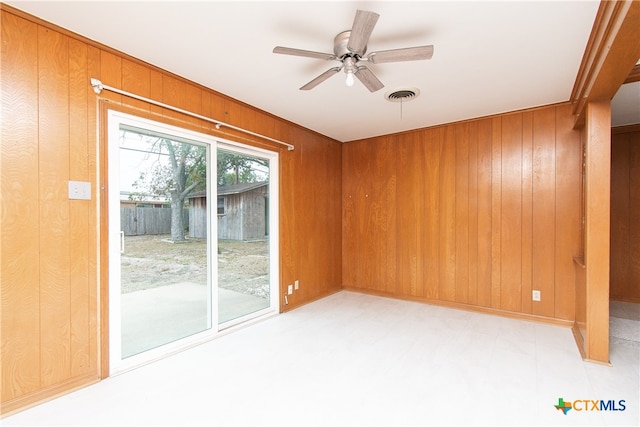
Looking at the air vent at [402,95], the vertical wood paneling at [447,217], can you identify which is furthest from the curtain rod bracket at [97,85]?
the vertical wood paneling at [447,217]

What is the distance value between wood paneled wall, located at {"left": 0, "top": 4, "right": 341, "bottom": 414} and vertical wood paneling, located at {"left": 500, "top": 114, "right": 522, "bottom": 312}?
3.67m

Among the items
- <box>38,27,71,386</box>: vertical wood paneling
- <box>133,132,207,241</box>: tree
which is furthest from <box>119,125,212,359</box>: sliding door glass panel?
<box>38,27,71,386</box>: vertical wood paneling

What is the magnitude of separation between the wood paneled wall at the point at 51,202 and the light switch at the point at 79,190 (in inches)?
1.2

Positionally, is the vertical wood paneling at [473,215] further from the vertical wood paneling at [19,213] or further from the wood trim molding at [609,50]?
the vertical wood paneling at [19,213]

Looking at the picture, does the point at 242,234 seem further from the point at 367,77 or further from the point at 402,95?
the point at 402,95

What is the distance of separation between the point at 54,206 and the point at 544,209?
440 centimetres


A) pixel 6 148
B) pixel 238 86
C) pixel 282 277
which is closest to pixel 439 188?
pixel 282 277

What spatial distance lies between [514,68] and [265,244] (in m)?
2.97

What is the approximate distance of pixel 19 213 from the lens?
177 centimetres

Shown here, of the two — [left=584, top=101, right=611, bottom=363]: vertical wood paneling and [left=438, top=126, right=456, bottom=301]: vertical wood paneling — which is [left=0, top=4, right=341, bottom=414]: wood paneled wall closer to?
[left=438, top=126, right=456, bottom=301]: vertical wood paneling

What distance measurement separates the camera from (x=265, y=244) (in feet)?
11.7

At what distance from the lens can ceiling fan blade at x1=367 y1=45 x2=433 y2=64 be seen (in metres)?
1.70

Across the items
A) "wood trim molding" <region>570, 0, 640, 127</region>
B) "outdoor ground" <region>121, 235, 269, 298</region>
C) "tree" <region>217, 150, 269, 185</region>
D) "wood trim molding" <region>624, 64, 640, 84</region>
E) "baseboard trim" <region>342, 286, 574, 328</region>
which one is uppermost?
"wood trim molding" <region>624, 64, 640, 84</region>

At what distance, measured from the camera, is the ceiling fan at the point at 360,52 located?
1.52 m
